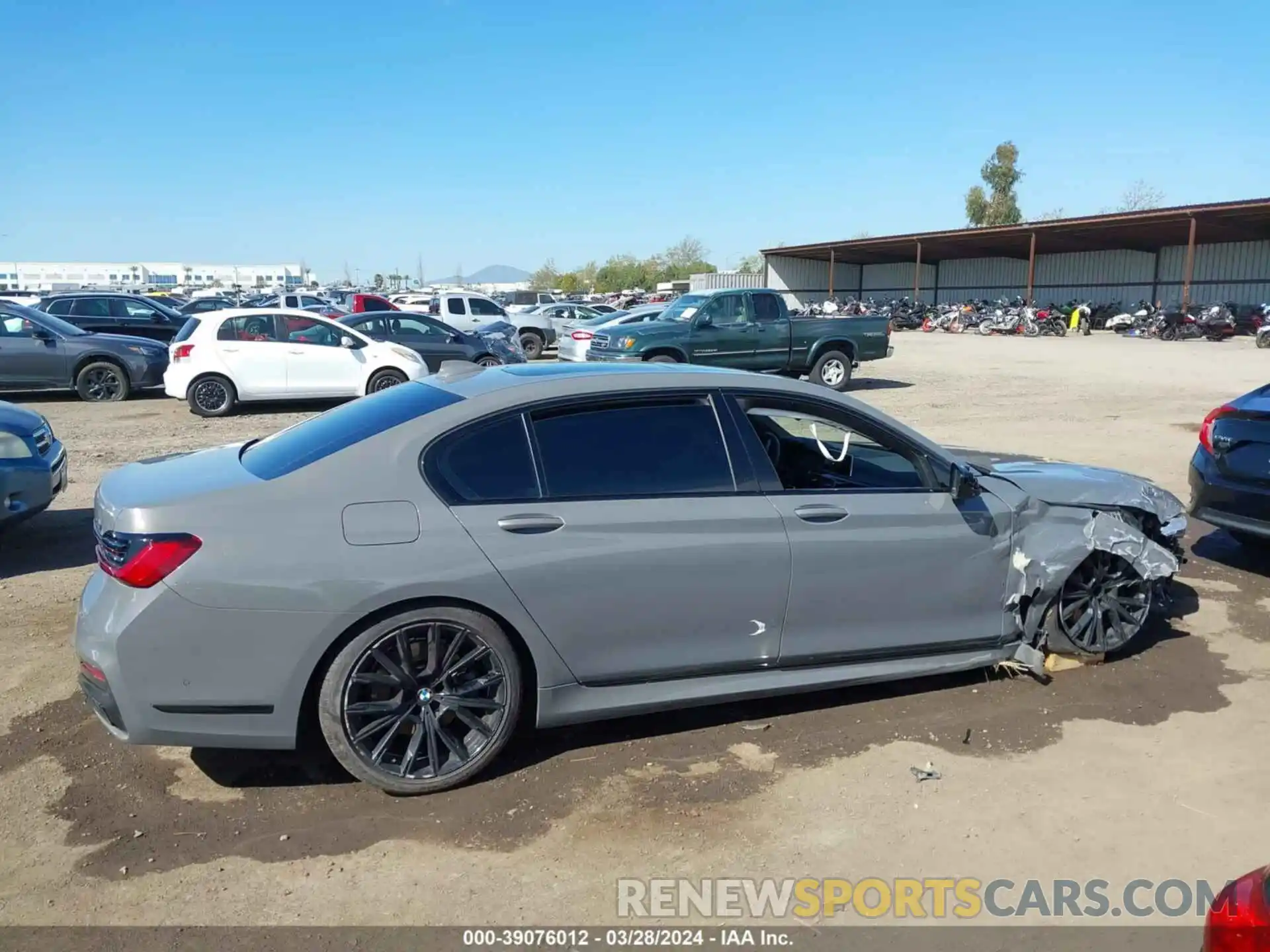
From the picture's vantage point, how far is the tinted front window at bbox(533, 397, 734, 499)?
3920mm

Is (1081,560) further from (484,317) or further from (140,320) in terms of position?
(484,317)

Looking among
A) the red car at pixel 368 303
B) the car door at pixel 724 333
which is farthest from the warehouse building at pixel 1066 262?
the car door at pixel 724 333

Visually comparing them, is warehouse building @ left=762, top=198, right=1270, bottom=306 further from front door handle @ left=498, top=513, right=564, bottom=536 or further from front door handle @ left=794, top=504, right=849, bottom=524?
front door handle @ left=498, top=513, right=564, bottom=536

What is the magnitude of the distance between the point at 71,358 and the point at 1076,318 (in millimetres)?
40997

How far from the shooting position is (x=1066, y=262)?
53656mm

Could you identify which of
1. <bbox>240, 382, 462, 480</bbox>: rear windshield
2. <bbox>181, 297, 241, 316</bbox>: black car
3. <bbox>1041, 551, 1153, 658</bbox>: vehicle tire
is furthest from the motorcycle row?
<bbox>240, 382, 462, 480</bbox>: rear windshield

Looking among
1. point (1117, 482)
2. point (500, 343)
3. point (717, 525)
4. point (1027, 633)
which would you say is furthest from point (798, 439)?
point (500, 343)

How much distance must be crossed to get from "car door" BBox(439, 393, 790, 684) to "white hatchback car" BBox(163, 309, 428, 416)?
11774 millimetres

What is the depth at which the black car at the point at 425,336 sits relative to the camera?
1780cm

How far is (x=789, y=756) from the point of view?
404 cm

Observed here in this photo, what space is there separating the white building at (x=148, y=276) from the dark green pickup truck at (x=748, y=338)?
332 feet

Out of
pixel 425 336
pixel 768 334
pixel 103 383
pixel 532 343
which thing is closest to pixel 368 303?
pixel 532 343

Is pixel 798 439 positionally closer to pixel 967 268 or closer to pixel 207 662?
pixel 207 662

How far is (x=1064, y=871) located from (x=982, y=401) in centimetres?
1434
